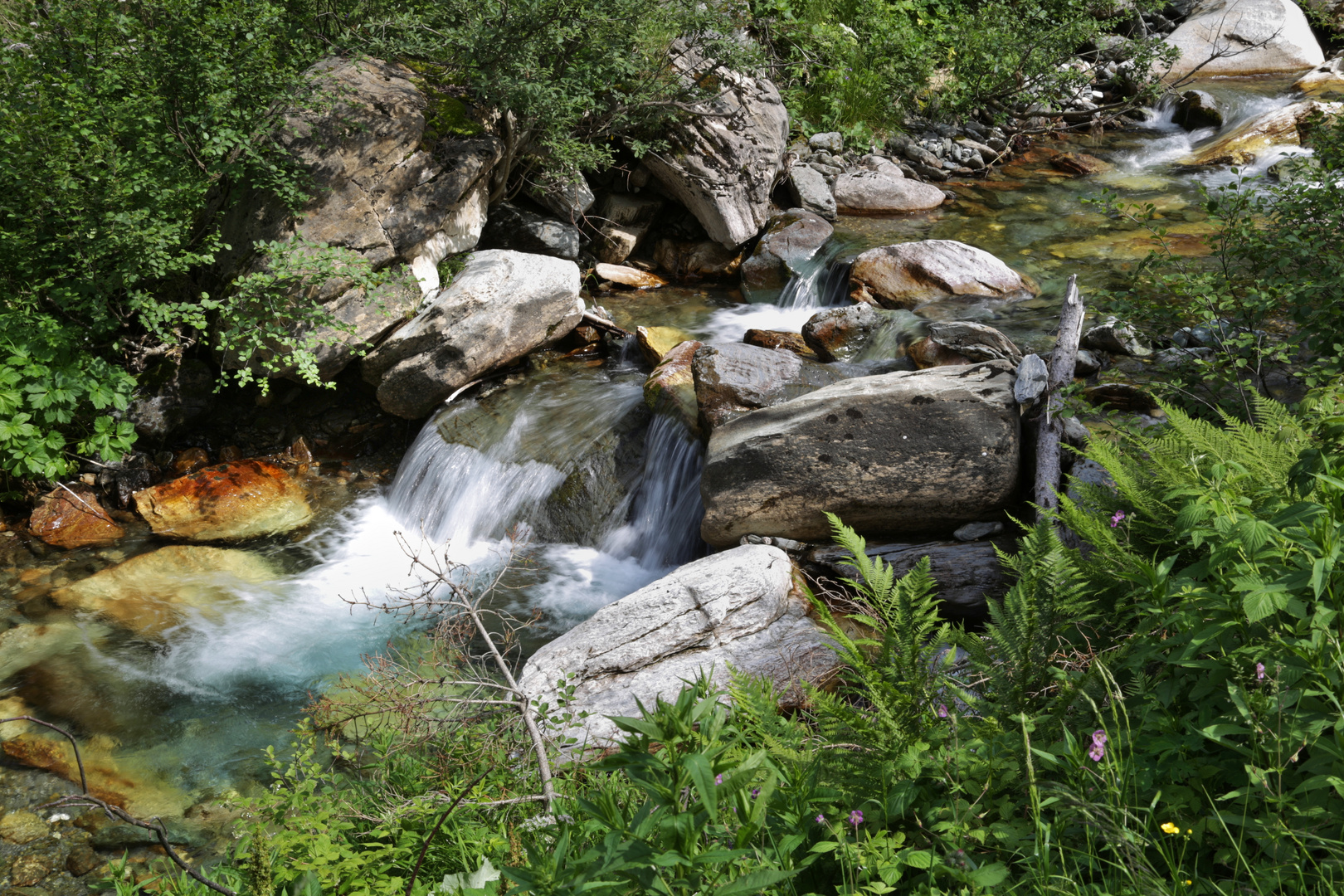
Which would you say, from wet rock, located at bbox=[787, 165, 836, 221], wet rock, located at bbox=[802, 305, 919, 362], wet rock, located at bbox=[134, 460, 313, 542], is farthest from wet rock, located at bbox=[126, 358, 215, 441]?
wet rock, located at bbox=[787, 165, 836, 221]

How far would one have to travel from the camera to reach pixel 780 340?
8.10 m

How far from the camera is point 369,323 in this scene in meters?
7.42

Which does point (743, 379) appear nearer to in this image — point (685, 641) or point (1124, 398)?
point (685, 641)

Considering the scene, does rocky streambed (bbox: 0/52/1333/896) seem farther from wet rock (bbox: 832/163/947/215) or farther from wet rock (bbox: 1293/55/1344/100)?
wet rock (bbox: 1293/55/1344/100)

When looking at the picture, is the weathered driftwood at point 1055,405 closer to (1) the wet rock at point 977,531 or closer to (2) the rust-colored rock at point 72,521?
(1) the wet rock at point 977,531

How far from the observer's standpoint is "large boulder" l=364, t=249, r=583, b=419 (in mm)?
7602

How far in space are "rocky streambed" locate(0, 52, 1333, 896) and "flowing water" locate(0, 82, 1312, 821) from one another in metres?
0.03

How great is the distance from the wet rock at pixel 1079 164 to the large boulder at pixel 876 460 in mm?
8492

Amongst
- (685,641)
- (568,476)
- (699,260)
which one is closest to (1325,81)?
(699,260)

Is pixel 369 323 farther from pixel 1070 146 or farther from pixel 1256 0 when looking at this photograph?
pixel 1256 0

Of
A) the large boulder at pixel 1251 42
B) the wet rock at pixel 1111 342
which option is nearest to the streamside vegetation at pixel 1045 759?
the wet rock at pixel 1111 342

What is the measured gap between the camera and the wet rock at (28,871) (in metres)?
4.01

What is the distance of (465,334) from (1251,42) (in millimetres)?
15854

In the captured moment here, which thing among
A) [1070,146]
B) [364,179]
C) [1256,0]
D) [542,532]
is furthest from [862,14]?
[542,532]
